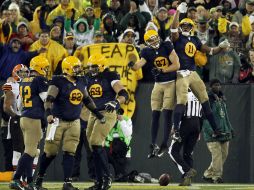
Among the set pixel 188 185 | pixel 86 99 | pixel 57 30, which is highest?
pixel 57 30

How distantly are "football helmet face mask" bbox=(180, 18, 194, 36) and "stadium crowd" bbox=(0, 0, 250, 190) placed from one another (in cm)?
2

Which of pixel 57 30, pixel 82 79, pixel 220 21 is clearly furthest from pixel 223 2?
pixel 82 79

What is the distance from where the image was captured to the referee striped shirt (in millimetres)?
22903

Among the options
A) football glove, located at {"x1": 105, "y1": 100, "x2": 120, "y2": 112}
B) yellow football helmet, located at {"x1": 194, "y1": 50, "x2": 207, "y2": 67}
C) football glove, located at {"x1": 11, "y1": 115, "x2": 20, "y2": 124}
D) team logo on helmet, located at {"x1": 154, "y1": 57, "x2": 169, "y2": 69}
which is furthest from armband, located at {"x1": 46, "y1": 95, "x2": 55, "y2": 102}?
Answer: yellow football helmet, located at {"x1": 194, "y1": 50, "x2": 207, "y2": 67}

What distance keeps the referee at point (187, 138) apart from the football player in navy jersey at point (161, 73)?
0.51 m

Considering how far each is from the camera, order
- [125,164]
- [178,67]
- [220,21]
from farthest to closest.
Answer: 1. [220,21]
2. [125,164]
3. [178,67]

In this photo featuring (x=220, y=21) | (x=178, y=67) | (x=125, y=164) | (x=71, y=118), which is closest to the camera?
(x=71, y=118)

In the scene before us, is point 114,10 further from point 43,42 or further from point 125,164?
point 125,164

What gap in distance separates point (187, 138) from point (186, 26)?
225 cm

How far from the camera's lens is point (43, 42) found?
24.7 m

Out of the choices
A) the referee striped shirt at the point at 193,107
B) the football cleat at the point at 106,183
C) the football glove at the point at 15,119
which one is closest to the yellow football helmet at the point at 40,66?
the football cleat at the point at 106,183

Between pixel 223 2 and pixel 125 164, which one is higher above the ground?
pixel 223 2

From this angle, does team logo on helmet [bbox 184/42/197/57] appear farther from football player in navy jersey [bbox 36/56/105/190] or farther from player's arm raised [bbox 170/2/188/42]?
football player in navy jersey [bbox 36/56/105/190]

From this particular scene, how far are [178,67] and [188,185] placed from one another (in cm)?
227
